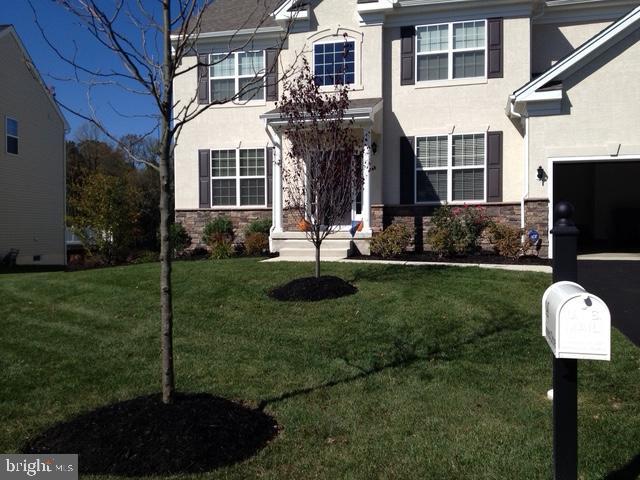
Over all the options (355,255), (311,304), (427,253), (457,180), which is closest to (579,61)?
(457,180)

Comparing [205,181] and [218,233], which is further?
[205,181]

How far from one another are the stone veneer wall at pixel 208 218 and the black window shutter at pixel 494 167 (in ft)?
20.5

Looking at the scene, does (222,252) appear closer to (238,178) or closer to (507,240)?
(238,178)

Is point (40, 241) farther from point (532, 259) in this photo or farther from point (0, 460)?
point (0, 460)

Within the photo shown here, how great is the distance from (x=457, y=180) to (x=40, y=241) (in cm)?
1659

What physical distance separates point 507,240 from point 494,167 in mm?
2458

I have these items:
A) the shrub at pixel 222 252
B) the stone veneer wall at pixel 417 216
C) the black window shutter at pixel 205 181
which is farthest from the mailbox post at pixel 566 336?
the black window shutter at pixel 205 181

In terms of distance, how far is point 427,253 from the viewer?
45.7ft

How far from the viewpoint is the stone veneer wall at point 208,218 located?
→ 1633cm

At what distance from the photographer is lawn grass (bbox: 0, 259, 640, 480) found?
375cm

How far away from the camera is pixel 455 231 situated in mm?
12984

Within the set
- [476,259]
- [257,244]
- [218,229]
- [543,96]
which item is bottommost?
[476,259]

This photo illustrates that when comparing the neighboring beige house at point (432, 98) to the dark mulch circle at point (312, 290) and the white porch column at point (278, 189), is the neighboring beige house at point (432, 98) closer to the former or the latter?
the white porch column at point (278, 189)

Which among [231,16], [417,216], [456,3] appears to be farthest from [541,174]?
[231,16]
